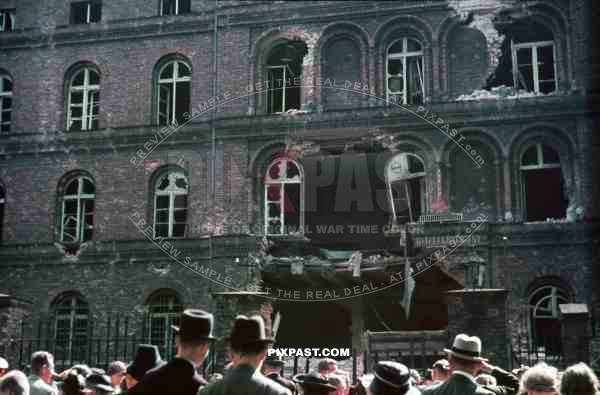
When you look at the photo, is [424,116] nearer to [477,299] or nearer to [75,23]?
[477,299]

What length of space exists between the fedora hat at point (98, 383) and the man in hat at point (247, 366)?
6.29 feet

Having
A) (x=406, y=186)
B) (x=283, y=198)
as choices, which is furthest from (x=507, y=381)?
(x=283, y=198)

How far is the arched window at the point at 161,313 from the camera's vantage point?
20.6 metres

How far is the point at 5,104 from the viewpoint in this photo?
23.2 m

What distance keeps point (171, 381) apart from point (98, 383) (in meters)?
1.99

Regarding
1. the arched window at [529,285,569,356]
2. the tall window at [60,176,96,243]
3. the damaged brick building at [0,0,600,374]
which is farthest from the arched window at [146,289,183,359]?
the arched window at [529,285,569,356]

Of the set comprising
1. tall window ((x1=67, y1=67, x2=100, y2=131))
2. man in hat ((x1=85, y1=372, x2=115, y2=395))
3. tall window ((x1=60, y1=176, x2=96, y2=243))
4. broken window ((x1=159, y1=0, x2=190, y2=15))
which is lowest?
man in hat ((x1=85, y1=372, x2=115, y2=395))

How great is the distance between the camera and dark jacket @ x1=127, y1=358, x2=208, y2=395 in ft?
15.9

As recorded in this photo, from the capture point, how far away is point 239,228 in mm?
20453

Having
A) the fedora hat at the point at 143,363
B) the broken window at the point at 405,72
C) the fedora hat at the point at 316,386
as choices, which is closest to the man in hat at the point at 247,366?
the fedora hat at the point at 316,386

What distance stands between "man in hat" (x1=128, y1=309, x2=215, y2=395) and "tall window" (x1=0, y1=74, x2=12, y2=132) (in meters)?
19.6

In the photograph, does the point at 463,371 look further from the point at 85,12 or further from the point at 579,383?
the point at 85,12

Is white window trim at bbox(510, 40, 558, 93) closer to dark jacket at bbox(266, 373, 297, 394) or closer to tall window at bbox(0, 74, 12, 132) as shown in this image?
tall window at bbox(0, 74, 12, 132)

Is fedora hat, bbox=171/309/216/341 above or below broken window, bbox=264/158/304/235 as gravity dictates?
below
